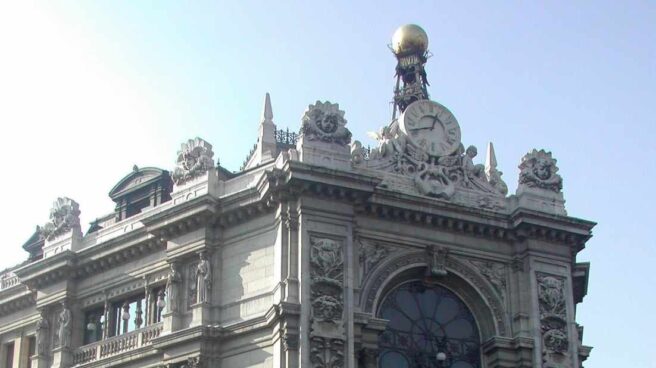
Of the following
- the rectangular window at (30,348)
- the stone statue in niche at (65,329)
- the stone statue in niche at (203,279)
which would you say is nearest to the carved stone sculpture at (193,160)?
the stone statue in niche at (203,279)

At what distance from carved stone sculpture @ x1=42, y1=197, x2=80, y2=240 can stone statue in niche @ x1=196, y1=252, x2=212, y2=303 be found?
8.11 meters

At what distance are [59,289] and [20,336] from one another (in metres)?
A: 4.49

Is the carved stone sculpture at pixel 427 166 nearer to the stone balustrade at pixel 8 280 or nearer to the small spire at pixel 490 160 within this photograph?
the small spire at pixel 490 160

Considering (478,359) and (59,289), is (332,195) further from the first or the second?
(59,289)

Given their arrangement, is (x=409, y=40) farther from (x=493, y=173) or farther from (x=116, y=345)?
(x=116, y=345)

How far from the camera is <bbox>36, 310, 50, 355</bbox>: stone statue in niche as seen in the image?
51.8m

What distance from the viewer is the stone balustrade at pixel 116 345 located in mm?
48250

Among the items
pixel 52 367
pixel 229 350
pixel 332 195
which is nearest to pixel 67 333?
pixel 52 367

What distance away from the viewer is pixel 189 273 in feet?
156

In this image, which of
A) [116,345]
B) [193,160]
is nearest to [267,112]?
[193,160]

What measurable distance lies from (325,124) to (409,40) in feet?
50.0

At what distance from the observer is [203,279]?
46.7m

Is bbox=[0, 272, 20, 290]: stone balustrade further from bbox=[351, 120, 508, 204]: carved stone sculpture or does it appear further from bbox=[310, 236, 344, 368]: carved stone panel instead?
bbox=[310, 236, 344, 368]: carved stone panel

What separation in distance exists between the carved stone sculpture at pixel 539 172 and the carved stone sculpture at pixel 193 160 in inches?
462
